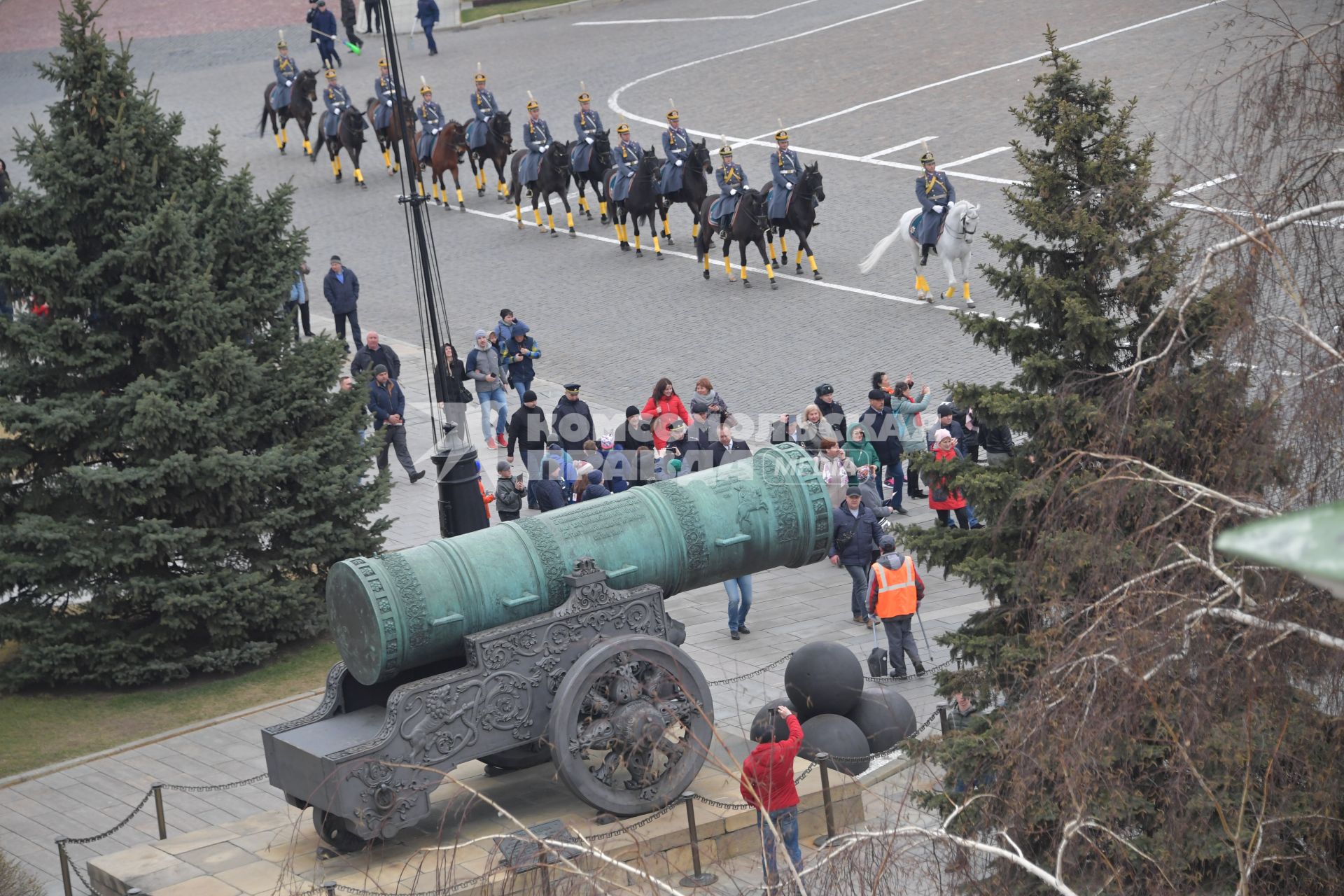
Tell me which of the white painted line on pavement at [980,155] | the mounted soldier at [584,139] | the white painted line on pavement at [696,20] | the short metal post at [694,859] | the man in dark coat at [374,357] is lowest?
the short metal post at [694,859]

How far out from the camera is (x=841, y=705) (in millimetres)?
12945

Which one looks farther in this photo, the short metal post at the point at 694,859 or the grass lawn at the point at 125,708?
the grass lawn at the point at 125,708

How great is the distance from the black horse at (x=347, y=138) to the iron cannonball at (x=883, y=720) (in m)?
23.6

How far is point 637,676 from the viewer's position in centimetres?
1212

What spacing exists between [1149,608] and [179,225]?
1067cm

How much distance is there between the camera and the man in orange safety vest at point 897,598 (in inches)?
563

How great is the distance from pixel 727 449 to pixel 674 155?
12193 millimetres

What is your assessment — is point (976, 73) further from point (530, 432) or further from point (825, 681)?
point (825, 681)

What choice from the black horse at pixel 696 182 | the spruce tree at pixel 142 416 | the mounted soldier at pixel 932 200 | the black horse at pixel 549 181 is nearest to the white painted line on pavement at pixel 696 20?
the black horse at pixel 549 181

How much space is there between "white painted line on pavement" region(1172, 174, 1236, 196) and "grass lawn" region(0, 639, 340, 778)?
9.20 meters

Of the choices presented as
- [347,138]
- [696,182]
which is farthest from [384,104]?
[696,182]

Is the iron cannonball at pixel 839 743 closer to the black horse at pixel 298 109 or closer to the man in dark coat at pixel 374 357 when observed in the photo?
the man in dark coat at pixel 374 357

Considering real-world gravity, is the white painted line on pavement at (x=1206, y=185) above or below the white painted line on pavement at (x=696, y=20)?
below

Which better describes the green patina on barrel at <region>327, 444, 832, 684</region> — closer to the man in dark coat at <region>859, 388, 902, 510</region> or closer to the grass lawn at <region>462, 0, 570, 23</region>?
the man in dark coat at <region>859, 388, 902, 510</region>
